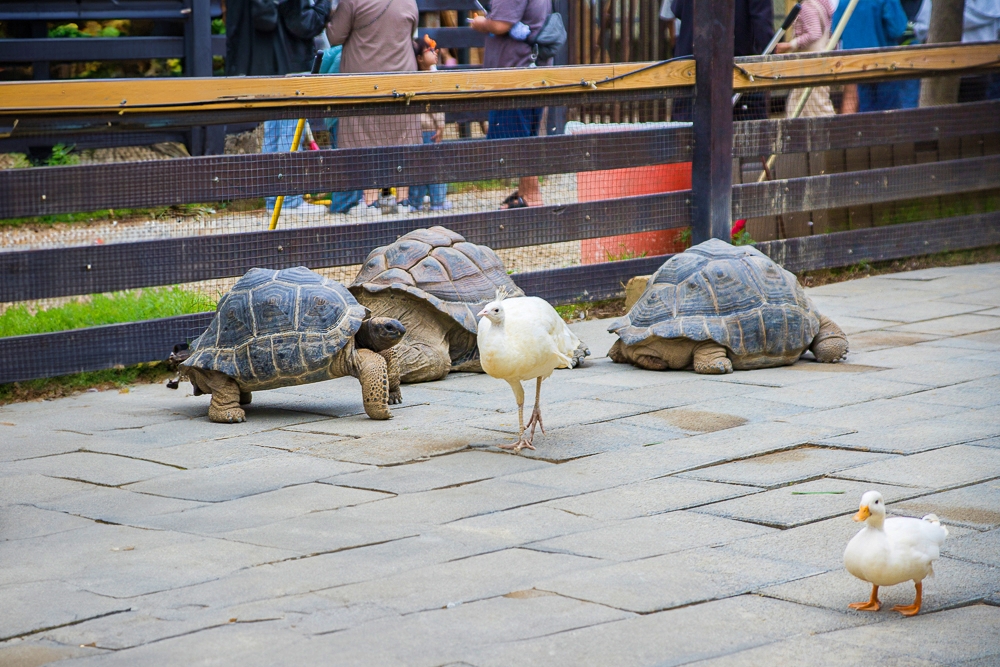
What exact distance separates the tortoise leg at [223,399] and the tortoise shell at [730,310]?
2454 millimetres

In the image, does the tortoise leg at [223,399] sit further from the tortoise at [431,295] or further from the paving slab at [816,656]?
the paving slab at [816,656]

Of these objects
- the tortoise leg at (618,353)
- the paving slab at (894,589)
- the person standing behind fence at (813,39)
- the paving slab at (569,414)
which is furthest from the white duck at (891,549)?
the person standing behind fence at (813,39)

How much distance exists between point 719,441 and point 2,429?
3.83m

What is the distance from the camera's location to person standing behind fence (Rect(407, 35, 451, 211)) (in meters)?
9.88

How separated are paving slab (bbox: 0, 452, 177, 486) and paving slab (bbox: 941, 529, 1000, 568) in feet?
11.2

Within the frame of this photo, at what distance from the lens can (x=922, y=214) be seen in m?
12.0

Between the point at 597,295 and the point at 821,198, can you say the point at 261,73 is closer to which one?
the point at 597,295

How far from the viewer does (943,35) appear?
1319 centimetres

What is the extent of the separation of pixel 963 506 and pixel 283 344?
11.8ft

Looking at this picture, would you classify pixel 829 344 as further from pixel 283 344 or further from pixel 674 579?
pixel 674 579

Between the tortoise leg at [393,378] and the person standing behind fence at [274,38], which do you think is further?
Answer: the person standing behind fence at [274,38]

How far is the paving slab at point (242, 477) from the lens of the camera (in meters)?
5.24

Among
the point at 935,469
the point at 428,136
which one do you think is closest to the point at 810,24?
the point at 428,136

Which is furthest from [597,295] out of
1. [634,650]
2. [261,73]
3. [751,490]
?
[634,650]
